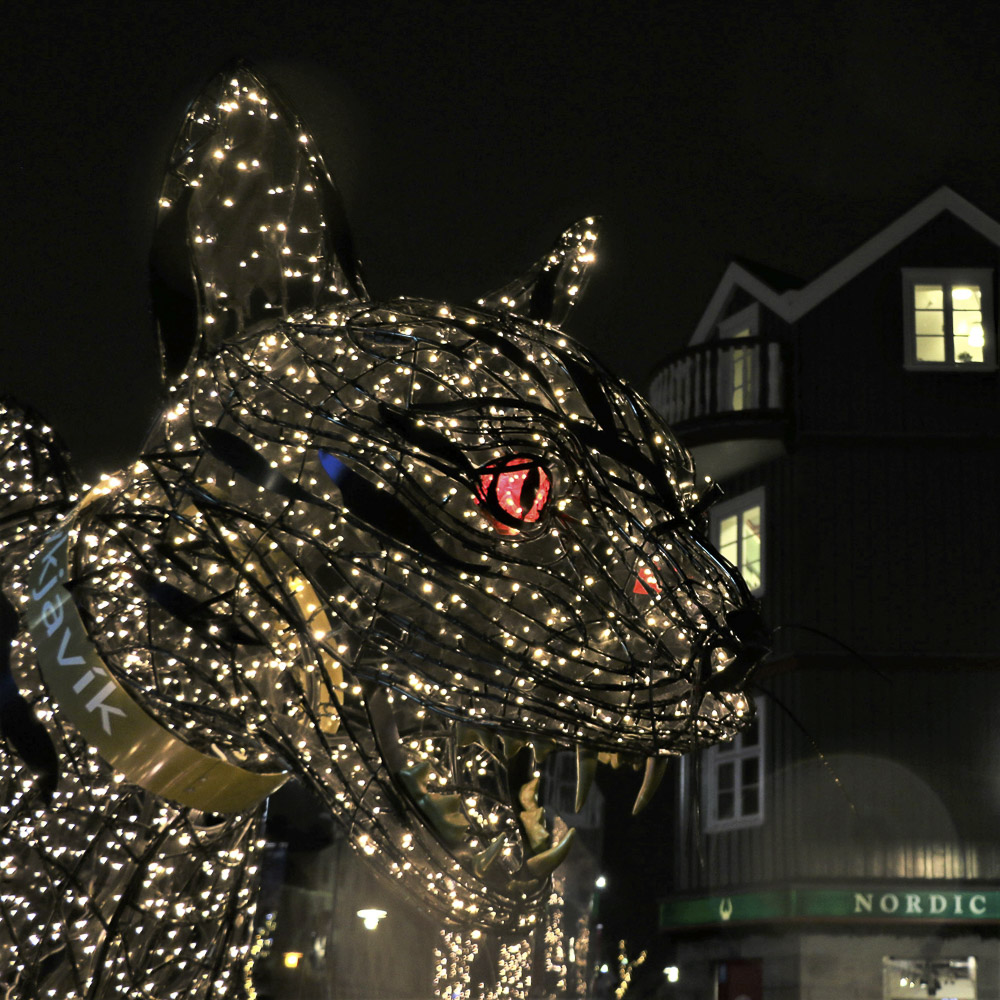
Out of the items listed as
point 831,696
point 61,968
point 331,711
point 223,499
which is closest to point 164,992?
point 61,968

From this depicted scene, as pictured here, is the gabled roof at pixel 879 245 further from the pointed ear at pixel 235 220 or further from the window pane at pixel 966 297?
the pointed ear at pixel 235 220

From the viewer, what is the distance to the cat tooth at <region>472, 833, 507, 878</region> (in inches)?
65.2

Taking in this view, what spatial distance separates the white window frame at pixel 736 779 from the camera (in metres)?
14.4

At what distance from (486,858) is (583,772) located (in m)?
0.17

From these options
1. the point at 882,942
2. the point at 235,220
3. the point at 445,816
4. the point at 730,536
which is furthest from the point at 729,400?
the point at 445,816

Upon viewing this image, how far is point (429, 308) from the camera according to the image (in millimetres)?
1826

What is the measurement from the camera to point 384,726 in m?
1.69

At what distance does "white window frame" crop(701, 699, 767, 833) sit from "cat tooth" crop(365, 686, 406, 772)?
1268 cm

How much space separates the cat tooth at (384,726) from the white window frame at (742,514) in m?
13.3

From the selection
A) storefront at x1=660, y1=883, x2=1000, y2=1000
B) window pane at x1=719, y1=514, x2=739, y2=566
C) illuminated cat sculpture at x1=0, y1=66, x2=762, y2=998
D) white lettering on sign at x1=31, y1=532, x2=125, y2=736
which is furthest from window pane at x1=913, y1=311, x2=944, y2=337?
white lettering on sign at x1=31, y1=532, x2=125, y2=736

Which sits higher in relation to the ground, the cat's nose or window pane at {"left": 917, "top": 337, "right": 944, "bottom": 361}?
window pane at {"left": 917, "top": 337, "right": 944, "bottom": 361}

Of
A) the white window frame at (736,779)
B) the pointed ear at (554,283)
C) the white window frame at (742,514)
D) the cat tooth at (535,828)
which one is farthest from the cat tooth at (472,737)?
the white window frame at (742,514)

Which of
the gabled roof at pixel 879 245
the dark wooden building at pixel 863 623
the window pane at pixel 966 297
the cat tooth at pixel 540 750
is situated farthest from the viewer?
the gabled roof at pixel 879 245

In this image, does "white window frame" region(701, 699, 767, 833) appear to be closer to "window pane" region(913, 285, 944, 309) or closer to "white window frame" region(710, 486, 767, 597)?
"white window frame" region(710, 486, 767, 597)
